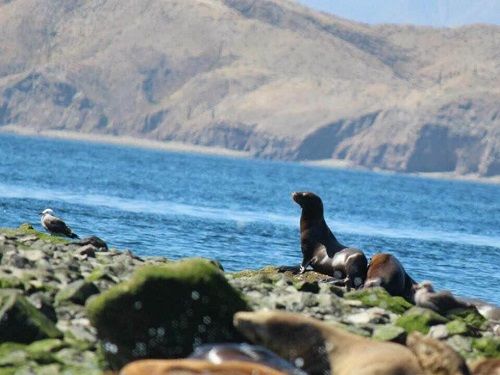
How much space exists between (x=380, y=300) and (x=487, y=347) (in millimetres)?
3576

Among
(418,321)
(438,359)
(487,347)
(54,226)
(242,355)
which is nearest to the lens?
(242,355)

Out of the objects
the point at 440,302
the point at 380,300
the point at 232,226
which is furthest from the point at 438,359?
the point at 232,226

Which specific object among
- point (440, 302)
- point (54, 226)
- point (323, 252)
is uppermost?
point (440, 302)

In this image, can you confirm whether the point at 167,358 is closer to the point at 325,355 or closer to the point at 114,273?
the point at 325,355

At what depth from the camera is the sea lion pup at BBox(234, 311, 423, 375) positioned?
41.3 feet

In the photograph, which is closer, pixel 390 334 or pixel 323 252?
pixel 390 334

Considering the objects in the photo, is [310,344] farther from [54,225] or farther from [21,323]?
[54,225]

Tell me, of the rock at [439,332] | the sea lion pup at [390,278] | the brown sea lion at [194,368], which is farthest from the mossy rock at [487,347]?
the sea lion pup at [390,278]

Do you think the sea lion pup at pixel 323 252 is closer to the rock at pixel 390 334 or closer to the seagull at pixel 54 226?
the seagull at pixel 54 226

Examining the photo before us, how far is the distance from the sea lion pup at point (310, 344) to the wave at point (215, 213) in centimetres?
5070

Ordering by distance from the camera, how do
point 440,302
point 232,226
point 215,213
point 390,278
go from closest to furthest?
point 440,302 → point 390,278 → point 232,226 → point 215,213

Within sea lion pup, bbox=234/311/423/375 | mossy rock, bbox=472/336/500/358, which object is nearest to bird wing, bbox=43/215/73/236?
mossy rock, bbox=472/336/500/358

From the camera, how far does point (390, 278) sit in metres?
22.3

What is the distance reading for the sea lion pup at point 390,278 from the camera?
2219 centimetres
